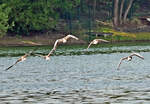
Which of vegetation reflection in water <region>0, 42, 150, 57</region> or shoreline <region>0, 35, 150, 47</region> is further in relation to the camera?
shoreline <region>0, 35, 150, 47</region>

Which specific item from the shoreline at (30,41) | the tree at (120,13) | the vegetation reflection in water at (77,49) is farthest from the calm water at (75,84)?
the tree at (120,13)

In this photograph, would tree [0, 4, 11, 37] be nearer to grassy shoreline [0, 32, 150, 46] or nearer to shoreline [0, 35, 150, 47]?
shoreline [0, 35, 150, 47]

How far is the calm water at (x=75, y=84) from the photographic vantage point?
4175cm

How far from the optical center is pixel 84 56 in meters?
89.1

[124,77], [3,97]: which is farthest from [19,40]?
[3,97]

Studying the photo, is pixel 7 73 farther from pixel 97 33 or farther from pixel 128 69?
pixel 97 33

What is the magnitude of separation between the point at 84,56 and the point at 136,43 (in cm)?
3046

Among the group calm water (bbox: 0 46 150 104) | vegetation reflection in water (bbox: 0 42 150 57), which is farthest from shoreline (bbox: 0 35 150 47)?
calm water (bbox: 0 46 150 104)

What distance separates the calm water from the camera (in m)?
41.8

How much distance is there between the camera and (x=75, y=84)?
50281mm

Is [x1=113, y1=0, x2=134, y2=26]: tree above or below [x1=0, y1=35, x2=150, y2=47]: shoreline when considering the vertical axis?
above

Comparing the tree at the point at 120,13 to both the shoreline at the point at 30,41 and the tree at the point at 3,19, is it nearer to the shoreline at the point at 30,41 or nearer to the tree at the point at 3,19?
the shoreline at the point at 30,41

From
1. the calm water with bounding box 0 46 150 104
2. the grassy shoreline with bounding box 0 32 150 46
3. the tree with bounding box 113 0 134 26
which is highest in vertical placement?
the calm water with bounding box 0 46 150 104

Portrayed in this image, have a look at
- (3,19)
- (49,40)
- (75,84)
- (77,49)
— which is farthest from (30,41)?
(75,84)
